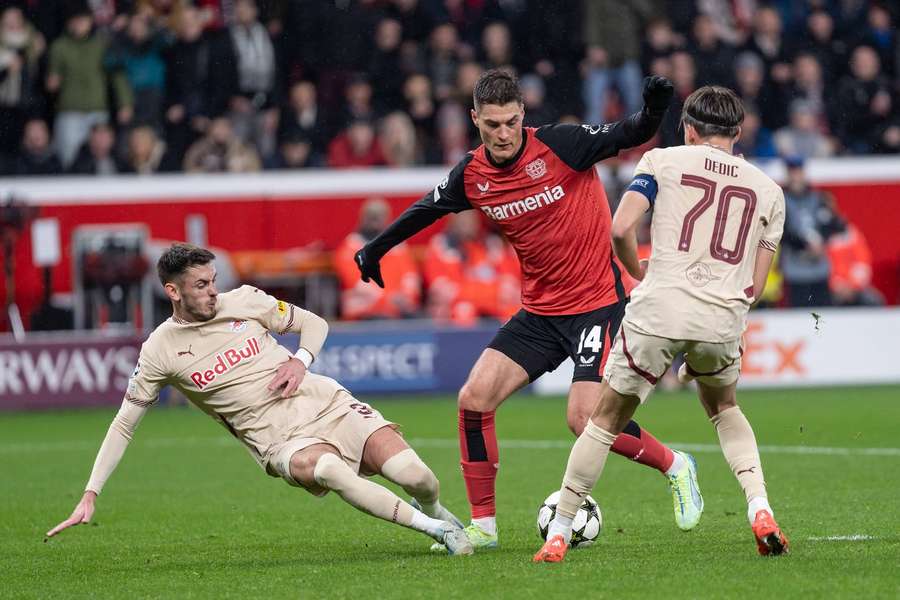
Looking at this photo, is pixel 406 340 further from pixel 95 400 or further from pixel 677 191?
pixel 677 191

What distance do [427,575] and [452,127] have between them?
1315 centimetres

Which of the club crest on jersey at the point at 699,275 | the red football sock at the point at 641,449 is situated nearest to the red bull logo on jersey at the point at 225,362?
the red football sock at the point at 641,449

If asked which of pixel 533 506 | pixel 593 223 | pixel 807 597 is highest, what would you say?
pixel 593 223

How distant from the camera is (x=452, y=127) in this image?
1908 centimetres

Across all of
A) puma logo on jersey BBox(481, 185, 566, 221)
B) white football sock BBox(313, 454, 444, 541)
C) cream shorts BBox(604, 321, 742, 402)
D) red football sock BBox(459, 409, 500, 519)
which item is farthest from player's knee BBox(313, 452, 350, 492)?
puma logo on jersey BBox(481, 185, 566, 221)

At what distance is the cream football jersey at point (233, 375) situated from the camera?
7.08 meters

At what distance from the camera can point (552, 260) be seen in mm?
7418

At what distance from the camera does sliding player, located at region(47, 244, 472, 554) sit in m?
6.94

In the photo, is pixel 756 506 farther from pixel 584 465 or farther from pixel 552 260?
pixel 552 260

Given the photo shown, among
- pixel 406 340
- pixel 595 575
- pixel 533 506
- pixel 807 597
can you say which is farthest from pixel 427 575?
pixel 406 340

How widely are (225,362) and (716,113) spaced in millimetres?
2530

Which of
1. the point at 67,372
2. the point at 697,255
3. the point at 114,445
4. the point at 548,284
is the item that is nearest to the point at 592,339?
the point at 548,284

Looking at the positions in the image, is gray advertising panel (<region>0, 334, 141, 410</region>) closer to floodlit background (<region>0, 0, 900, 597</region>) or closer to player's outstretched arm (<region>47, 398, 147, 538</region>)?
floodlit background (<region>0, 0, 900, 597</region>)

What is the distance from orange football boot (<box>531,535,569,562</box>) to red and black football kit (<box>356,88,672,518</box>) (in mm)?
890
